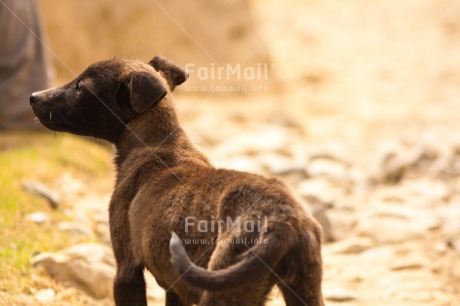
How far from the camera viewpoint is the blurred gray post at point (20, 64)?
9.59m

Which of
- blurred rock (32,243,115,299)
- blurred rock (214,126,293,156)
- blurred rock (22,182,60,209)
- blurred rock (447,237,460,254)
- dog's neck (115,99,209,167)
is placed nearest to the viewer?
dog's neck (115,99,209,167)

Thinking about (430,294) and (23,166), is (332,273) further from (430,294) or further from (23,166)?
(23,166)

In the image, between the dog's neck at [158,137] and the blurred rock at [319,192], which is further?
the blurred rock at [319,192]

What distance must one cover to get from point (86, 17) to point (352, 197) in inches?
248

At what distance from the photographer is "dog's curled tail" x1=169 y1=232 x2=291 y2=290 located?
3766 millimetres

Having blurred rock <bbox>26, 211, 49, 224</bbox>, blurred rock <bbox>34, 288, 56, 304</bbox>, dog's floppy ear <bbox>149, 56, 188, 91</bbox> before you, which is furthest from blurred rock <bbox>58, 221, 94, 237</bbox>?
dog's floppy ear <bbox>149, 56, 188, 91</bbox>

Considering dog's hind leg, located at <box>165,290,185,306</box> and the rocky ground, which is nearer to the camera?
dog's hind leg, located at <box>165,290,185,306</box>

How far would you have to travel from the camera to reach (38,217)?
7.15 m

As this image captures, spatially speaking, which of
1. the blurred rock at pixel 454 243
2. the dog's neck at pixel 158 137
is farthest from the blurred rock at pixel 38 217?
the blurred rock at pixel 454 243

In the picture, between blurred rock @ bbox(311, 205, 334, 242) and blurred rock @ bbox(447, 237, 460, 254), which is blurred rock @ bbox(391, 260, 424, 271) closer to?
blurred rock @ bbox(447, 237, 460, 254)

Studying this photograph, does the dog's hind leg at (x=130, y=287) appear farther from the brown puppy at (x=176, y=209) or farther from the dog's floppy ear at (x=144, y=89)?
the dog's floppy ear at (x=144, y=89)

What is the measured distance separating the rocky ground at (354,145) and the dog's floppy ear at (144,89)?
1.49 meters

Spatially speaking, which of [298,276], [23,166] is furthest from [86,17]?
[298,276]

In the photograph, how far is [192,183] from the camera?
445 centimetres
